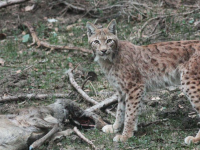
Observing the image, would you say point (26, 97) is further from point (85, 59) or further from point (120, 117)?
point (85, 59)

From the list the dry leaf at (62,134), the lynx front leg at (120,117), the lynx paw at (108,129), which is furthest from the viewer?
the lynx front leg at (120,117)

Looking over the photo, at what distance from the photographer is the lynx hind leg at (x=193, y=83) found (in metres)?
5.73

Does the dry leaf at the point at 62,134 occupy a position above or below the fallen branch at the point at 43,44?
below

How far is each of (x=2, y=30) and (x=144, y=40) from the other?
4469 mm

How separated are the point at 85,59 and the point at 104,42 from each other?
354 cm

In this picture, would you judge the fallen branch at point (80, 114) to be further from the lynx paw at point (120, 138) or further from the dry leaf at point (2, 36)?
the dry leaf at point (2, 36)

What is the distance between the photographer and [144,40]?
9.91 meters

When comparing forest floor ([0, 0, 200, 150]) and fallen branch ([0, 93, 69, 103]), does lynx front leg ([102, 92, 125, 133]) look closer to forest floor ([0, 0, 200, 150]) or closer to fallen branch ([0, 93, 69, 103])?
forest floor ([0, 0, 200, 150])

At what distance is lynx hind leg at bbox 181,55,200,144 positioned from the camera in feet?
18.8

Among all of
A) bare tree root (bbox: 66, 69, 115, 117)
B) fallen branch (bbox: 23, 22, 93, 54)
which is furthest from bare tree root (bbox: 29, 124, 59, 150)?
fallen branch (bbox: 23, 22, 93, 54)

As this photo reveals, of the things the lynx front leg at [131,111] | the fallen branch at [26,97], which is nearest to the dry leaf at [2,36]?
the fallen branch at [26,97]

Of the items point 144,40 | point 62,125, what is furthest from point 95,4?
point 62,125

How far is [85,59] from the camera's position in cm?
975

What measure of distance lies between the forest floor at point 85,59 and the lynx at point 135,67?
0.43 metres
